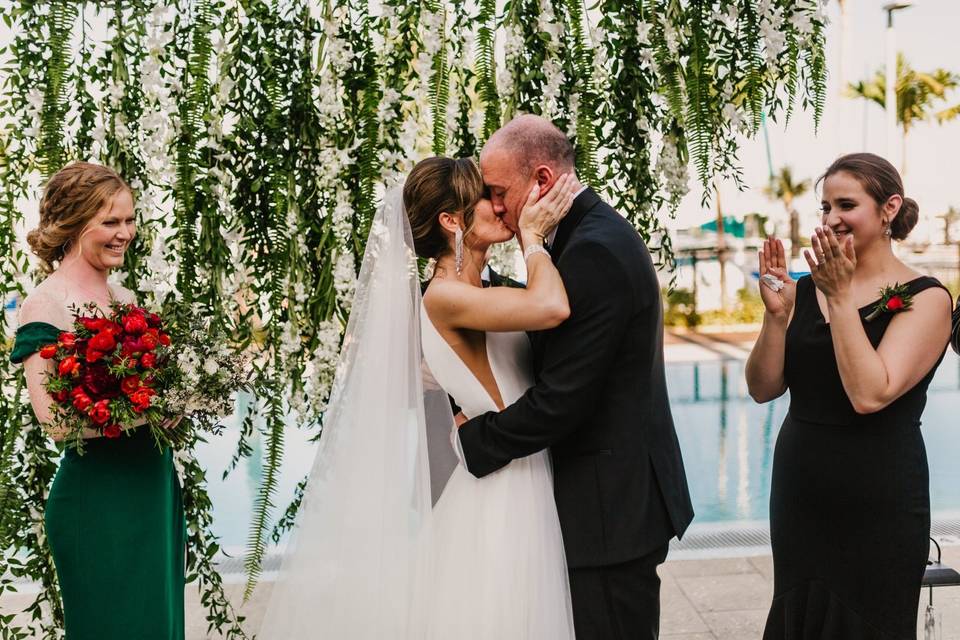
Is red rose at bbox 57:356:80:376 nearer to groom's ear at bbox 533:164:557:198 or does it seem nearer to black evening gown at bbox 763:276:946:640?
groom's ear at bbox 533:164:557:198

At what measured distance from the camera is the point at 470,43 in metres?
2.50

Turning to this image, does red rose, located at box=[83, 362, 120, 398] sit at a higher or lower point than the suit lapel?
lower

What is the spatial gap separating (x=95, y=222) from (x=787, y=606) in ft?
7.27

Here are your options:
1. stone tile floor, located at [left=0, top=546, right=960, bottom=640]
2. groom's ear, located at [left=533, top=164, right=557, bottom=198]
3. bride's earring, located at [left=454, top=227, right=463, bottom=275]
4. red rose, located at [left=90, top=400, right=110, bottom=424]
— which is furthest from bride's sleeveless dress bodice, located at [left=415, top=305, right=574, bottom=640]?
stone tile floor, located at [left=0, top=546, right=960, bottom=640]

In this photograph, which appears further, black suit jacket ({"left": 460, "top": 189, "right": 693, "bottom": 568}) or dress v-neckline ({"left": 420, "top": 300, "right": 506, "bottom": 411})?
dress v-neckline ({"left": 420, "top": 300, "right": 506, "bottom": 411})

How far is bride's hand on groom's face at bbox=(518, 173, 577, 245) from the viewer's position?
209 cm

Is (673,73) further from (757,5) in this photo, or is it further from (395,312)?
(395,312)

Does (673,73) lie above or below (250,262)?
above

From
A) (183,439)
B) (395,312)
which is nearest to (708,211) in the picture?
(395,312)

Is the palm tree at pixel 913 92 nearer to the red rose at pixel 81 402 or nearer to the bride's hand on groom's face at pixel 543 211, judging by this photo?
the bride's hand on groom's face at pixel 543 211

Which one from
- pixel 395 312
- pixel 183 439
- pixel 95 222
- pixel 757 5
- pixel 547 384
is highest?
pixel 757 5

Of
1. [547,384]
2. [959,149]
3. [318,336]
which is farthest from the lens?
[959,149]

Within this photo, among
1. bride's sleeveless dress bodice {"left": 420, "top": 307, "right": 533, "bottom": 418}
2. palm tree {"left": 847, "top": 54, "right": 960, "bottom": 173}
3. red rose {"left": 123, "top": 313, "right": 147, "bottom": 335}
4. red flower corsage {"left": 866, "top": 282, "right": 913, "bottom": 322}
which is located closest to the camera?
bride's sleeveless dress bodice {"left": 420, "top": 307, "right": 533, "bottom": 418}

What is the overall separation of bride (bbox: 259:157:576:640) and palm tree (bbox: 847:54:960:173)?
2819cm
